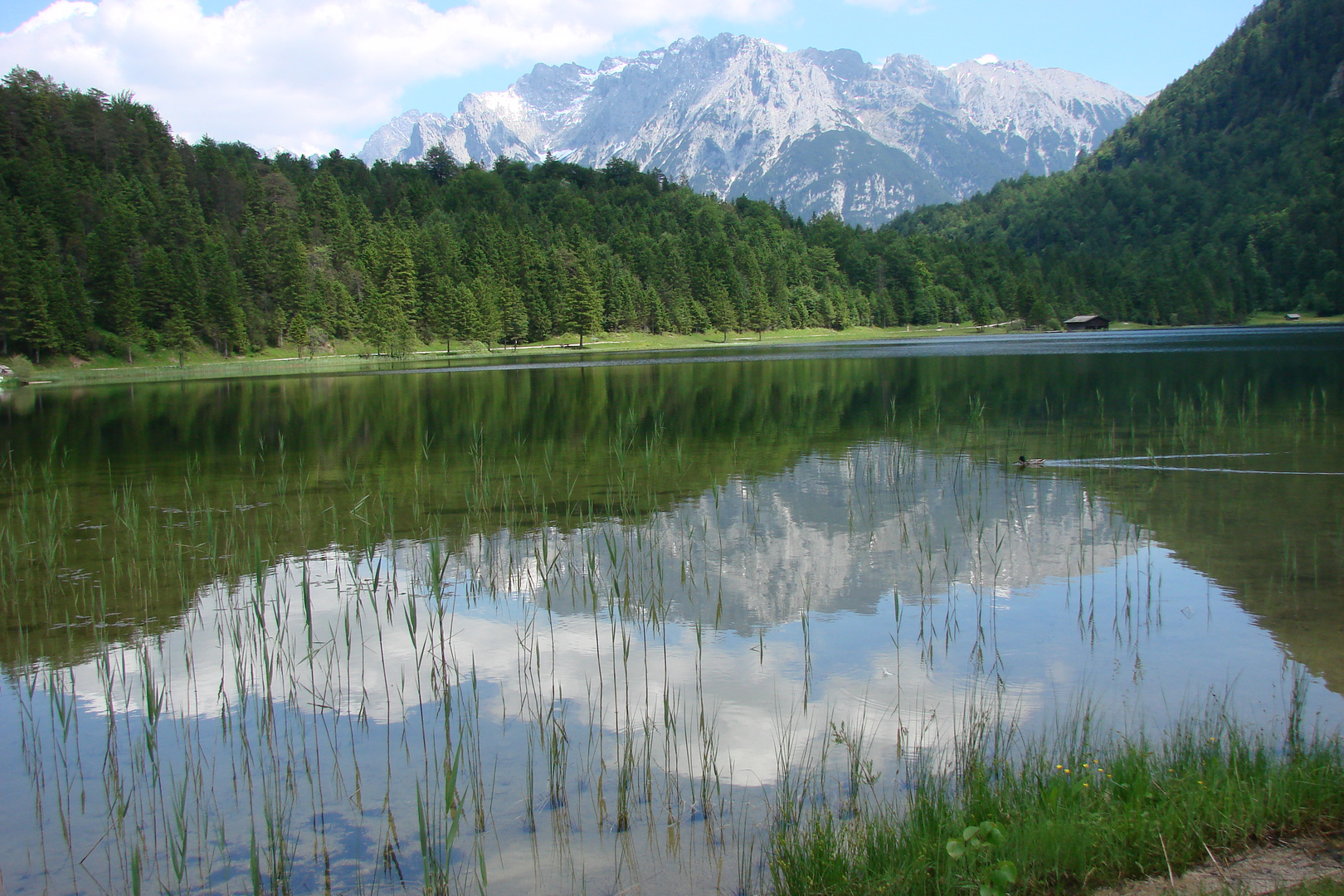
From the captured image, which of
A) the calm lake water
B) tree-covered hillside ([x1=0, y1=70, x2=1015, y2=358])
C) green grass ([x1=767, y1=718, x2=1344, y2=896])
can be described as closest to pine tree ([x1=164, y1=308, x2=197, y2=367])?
tree-covered hillside ([x1=0, y1=70, x2=1015, y2=358])

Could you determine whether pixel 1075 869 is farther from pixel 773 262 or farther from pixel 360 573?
pixel 773 262

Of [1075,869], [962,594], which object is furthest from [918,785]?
[962,594]

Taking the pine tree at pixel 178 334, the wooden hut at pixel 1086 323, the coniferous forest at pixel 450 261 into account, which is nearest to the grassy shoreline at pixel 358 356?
the pine tree at pixel 178 334

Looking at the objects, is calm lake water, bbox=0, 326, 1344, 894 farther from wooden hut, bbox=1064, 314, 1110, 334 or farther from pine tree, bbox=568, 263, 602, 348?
wooden hut, bbox=1064, 314, 1110, 334

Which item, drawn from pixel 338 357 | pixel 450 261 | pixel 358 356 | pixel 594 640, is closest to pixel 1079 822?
pixel 594 640

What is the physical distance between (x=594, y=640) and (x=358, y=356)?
4149 inches

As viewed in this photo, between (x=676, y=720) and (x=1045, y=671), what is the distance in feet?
11.1

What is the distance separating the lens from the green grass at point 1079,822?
14.3 feet

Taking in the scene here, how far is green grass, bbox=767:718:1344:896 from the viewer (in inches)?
172

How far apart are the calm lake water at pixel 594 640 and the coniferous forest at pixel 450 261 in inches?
3241

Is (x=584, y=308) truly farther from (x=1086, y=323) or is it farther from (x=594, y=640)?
(x=594, y=640)

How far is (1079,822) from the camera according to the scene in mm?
4512

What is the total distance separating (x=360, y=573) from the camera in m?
12.0

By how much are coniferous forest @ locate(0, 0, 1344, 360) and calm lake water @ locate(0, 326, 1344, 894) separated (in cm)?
8232
